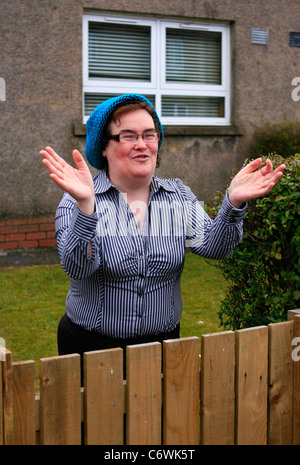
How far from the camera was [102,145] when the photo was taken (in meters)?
2.65

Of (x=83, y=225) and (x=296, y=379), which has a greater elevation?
(x=83, y=225)

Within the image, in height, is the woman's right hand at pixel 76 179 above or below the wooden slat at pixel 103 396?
above

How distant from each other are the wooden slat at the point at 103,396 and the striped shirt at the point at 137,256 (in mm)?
445

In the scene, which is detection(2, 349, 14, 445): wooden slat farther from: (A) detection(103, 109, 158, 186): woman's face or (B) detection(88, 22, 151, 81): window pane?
(B) detection(88, 22, 151, 81): window pane

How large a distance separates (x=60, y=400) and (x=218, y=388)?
61cm

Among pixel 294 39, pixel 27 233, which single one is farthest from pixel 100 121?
pixel 294 39

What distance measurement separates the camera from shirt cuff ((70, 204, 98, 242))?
223 cm

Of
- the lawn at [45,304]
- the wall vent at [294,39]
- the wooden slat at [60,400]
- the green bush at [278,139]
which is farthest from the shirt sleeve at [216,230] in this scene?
the wall vent at [294,39]

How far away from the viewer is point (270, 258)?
121 inches

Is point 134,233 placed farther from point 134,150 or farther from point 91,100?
point 91,100

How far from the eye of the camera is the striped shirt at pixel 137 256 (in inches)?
98.8

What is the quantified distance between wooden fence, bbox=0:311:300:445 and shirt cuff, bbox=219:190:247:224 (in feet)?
1.52

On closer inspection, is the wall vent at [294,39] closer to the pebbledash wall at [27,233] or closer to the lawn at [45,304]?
the lawn at [45,304]
